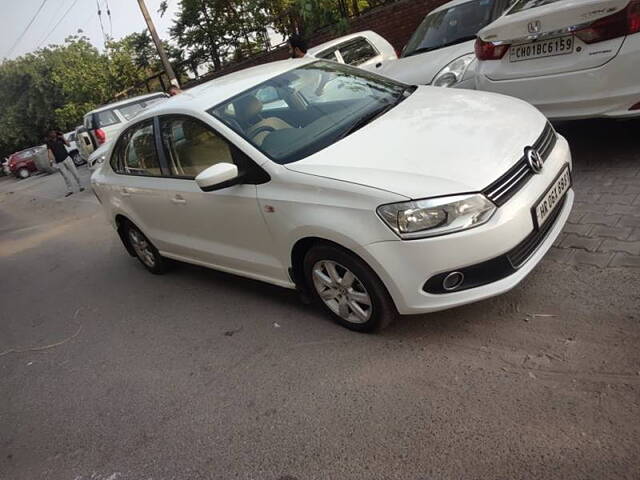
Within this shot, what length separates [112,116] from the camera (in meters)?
14.8

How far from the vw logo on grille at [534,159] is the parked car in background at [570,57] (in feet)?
4.87

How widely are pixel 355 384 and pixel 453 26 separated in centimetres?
547

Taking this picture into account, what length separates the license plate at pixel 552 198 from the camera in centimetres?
300

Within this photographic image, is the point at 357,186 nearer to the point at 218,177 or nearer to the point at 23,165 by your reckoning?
the point at 218,177

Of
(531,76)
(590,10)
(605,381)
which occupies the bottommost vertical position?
(605,381)

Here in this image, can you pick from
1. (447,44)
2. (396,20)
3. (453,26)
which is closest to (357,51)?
(453,26)

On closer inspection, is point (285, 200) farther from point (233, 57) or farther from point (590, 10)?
point (233, 57)

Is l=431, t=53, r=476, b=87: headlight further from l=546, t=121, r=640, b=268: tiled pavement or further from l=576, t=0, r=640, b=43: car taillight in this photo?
l=576, t=0, r=640, b=43: car taillight

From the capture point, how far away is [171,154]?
14.3ft

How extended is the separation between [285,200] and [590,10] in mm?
2743

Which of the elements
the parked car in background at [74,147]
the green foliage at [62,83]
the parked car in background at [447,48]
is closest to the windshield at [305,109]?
the parked car in background at [447,48]

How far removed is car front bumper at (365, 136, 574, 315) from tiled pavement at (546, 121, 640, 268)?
74cm

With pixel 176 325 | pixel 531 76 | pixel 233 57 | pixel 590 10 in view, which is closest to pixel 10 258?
pixel 176 325

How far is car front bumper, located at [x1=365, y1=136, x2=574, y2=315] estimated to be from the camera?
2.79 meters
